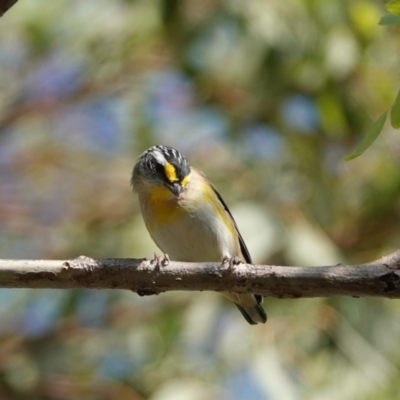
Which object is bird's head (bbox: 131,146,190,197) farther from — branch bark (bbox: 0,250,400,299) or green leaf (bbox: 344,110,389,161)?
green leaf (bbox: 344,110,389,161)

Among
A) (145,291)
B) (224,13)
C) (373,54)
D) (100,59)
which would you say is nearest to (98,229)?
(100,59)

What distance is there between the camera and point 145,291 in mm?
3527

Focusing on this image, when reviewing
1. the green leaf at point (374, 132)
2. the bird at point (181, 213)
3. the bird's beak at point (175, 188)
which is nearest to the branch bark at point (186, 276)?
the green leaf at point (374, 132)

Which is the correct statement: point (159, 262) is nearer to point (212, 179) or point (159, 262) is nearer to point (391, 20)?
point (391, 20)

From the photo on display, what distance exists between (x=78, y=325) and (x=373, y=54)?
3.98 metres

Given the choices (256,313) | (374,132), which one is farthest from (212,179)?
(374,132)

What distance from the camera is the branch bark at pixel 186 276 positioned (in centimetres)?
329

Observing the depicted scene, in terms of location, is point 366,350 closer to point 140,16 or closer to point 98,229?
point 98,229

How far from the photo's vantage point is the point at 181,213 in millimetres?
5152

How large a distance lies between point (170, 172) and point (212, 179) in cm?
261

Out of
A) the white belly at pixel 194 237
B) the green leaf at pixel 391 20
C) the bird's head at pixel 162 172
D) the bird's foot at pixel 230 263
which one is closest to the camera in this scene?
the green leaf at pixel 391 20

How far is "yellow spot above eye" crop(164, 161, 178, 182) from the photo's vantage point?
5.27 metres

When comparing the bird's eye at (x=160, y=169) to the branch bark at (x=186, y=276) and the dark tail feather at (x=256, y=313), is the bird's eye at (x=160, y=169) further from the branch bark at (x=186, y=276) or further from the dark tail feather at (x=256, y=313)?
the branch bark at (x=186, y=276)

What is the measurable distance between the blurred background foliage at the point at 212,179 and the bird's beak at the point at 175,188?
129cm
